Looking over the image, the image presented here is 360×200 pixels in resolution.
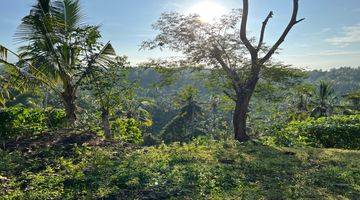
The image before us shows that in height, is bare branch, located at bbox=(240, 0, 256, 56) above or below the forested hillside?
above

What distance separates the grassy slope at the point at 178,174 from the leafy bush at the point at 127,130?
406 centimetres

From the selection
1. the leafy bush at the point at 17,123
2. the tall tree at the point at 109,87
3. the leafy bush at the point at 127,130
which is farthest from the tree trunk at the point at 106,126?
the leafy bush at the point at 17,123

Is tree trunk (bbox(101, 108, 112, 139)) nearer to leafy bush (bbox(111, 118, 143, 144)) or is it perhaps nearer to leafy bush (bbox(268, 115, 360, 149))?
leafy bush (bbox(111, 118, 143, 144))

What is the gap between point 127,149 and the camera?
1305 cm

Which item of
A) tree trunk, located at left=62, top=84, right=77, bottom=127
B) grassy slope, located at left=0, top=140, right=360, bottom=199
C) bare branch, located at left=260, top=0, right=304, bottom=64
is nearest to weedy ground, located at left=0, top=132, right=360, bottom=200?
grassy slope, located at left=0, top=140, right=360, bottom=199

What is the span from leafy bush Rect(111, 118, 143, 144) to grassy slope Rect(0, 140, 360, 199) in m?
4.06

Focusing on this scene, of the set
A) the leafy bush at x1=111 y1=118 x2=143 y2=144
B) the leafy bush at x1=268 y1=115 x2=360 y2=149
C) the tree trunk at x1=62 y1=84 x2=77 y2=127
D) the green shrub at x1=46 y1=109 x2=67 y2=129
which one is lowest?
the leafy bush at x1=268 y1=115 x2=360 y2=149

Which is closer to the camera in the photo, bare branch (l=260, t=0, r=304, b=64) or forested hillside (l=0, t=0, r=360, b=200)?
forested hillside (l=0, t=0, r=360, b=200)

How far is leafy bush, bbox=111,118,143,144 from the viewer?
1714cm

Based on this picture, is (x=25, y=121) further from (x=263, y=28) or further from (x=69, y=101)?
(x=263, y=28)

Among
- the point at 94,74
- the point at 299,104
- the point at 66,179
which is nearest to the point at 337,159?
the point at 66,179

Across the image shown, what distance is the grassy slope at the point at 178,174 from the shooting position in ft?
28.1

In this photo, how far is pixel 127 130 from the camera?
17.8 metres

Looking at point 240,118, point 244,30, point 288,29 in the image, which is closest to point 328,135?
point 240,118
